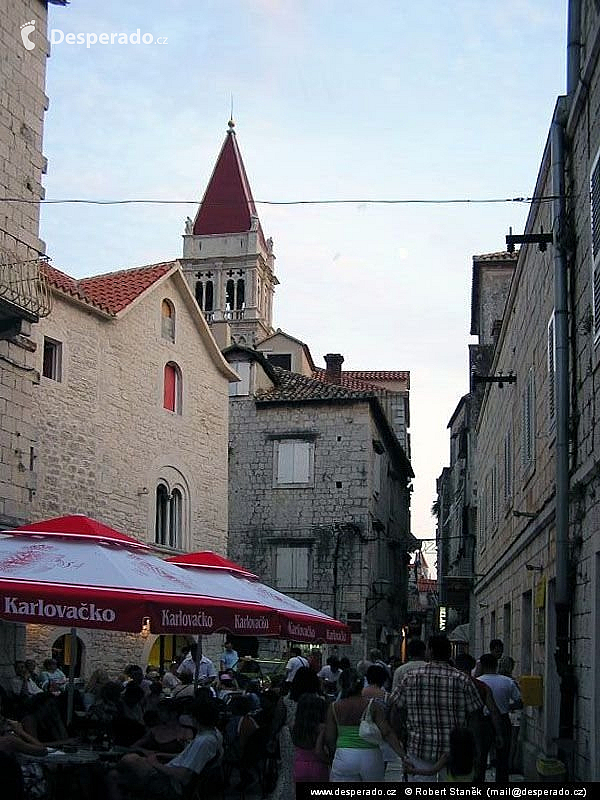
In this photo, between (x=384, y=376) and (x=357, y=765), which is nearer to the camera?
(x=357, y=765)

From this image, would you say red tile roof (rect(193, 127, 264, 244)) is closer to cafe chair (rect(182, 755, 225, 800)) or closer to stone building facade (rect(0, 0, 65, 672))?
stone building facade (rect(0, 0, 65, 672))

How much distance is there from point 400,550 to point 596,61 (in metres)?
41.3

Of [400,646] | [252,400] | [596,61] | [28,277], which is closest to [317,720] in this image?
[596,61]

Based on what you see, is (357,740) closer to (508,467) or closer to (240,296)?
(508,467)

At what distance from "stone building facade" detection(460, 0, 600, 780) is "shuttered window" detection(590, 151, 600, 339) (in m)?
0.01

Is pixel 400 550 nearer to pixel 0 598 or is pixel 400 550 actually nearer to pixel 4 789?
pixel 0 598

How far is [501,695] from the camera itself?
1145 cm

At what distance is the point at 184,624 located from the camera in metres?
10.0

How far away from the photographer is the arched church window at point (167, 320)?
1123 inches

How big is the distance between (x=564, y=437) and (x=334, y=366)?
38526 millimetres

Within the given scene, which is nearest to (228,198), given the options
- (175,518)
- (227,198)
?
(227,198)

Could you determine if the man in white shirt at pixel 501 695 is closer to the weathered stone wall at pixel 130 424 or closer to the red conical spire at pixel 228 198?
the weathered stone wall at pixel 130 424

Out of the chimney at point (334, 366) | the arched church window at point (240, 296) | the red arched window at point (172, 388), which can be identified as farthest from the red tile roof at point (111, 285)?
the arched church window at point (240, 296)

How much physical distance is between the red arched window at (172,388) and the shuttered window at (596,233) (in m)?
19.1
